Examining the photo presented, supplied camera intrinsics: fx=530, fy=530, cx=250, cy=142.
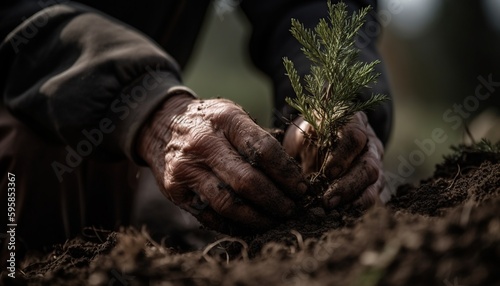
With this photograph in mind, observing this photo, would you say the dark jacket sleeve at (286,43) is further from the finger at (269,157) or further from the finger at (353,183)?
the finger at (269,157)

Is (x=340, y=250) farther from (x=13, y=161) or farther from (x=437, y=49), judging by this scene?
(x=437, y=49)

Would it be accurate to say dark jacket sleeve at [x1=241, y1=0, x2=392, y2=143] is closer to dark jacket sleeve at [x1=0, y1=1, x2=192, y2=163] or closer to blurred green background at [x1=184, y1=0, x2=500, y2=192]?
dark jacket sleeve at [x1=0, y1=1, x2=192, y2=163]

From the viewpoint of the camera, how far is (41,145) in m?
2.90

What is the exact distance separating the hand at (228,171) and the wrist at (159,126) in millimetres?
54

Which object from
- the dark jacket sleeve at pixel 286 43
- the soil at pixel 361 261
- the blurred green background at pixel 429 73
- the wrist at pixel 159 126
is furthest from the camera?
the blurred green background at pixel 429 73

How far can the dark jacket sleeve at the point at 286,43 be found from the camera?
9.20 feet

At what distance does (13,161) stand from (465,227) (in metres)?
2.42

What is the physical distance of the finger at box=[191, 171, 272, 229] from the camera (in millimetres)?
1896

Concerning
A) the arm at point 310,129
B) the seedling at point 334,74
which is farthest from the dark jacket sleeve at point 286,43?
the seedling at point 334,74

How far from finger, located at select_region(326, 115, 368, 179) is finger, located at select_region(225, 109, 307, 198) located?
7.0 inches

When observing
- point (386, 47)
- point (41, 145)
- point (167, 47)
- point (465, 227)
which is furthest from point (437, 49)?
point (465, 227)

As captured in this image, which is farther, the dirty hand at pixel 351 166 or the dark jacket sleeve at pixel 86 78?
the dark jacket sleeve at pixel 86 78

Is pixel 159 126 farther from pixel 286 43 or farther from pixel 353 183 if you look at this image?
pixel 286 43

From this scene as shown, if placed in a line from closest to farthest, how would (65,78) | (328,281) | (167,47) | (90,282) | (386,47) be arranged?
(328,281)
(90,282)
(65,78)
(167,47)
(386,47)
